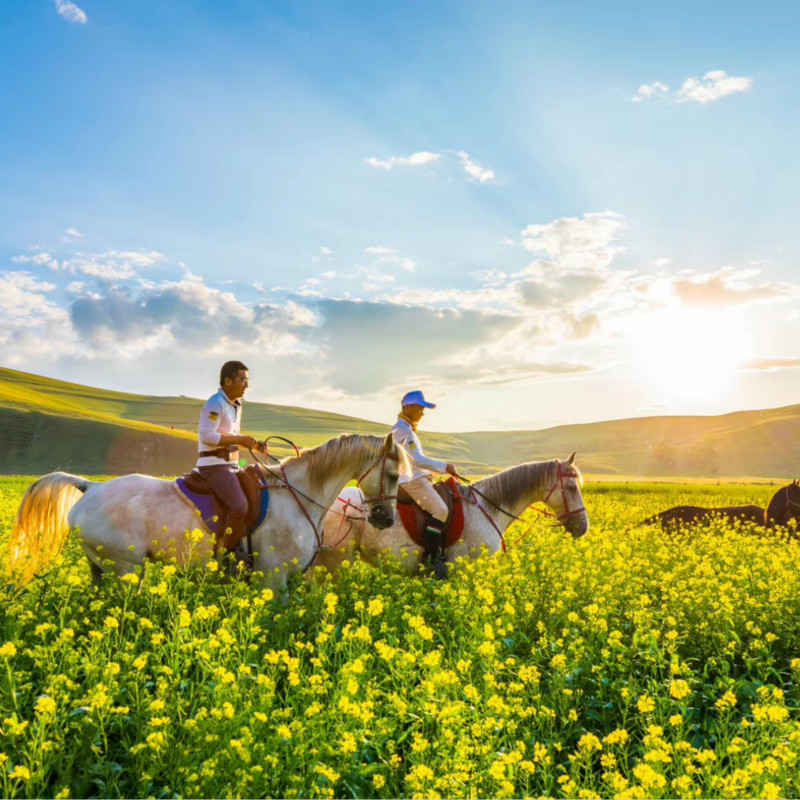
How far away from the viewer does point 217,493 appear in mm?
7102

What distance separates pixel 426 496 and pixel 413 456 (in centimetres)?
57

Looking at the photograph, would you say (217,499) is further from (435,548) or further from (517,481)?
(517,481)

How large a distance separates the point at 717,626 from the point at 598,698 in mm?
1943

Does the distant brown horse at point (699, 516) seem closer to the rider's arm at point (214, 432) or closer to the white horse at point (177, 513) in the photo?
the white horse at point (177, 513)

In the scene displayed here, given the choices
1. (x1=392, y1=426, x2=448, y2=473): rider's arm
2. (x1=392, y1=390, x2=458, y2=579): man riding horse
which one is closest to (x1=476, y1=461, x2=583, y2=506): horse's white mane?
(x1=392, y1=390, x2=458, y2=579): man riding horse

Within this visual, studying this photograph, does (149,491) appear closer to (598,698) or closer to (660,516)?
(598,698)

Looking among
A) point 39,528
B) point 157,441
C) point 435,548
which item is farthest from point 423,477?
point 157,441

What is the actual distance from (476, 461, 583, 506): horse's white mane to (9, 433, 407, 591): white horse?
2.38m

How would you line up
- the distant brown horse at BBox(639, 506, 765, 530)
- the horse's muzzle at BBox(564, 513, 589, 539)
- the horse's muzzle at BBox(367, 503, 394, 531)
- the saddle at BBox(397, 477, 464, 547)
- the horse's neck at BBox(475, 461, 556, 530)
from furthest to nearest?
1. the distant brown horse at BBox(639, 506, 765, 530)
2. the horse's muzzle at BBox(564, 513, 589, 539)
3. the horse's neck at BBox(475, 461, 556, 530)
4. the saddle at BBox(397, 477, 464, 547)
5. the horse's muzzle at BBox(367, 503, 394, 531)

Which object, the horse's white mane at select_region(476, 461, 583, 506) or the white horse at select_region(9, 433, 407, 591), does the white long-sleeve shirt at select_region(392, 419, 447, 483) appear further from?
the horse's white mane at select_region(476, 461, 583, 506)

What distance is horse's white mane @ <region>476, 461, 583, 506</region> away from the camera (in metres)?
9.56

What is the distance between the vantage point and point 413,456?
8.59m

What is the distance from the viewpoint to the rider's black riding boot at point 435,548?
880 centimetres

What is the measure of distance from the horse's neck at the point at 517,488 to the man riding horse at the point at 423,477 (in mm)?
1024
